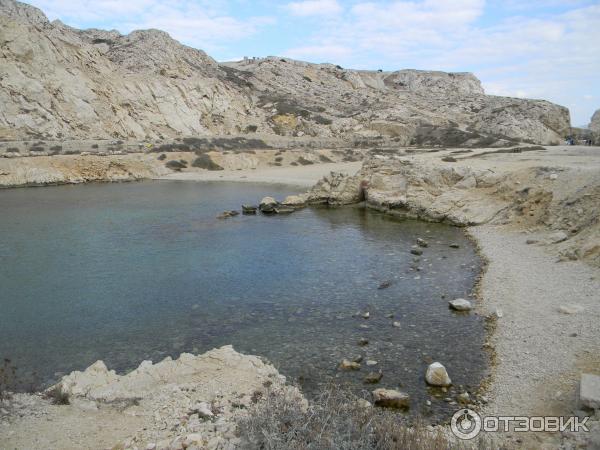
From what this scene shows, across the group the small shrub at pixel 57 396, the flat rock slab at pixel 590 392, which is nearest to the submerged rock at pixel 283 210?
the small shrub at pixel 57 396

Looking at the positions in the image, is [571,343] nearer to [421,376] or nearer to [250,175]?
[421,376]

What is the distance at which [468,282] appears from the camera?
1591 centimetres

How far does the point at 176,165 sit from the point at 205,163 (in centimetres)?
360

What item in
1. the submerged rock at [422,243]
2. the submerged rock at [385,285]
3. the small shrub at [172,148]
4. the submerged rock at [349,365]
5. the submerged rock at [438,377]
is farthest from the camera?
the small shrub at [172,148]

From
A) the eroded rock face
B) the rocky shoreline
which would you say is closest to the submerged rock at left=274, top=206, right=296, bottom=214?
the eroded rock face

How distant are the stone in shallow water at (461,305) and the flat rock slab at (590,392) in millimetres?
5222

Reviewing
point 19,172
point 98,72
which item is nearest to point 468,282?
point 19,172

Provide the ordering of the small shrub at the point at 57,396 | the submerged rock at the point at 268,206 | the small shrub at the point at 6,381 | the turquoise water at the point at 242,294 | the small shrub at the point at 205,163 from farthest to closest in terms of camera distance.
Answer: the small shrub at the point at 205,163
the submerged rock at the point at 268,206
the turquoise water at the point at 242,294
the small shrub at the point at 57,396
the small shrub at the point at 6,381

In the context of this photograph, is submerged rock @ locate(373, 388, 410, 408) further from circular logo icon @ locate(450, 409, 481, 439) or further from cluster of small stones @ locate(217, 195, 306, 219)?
cluster of small stones @ locate(217, 195, 306, 219)

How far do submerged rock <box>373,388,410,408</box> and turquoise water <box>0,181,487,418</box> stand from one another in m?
0.30

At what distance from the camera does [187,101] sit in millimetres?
74688

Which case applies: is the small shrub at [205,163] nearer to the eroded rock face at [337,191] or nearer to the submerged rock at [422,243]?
the eroded rock face at [337,191]

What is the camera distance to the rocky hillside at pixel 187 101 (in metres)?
57.5

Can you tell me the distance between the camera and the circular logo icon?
25.1 feet
